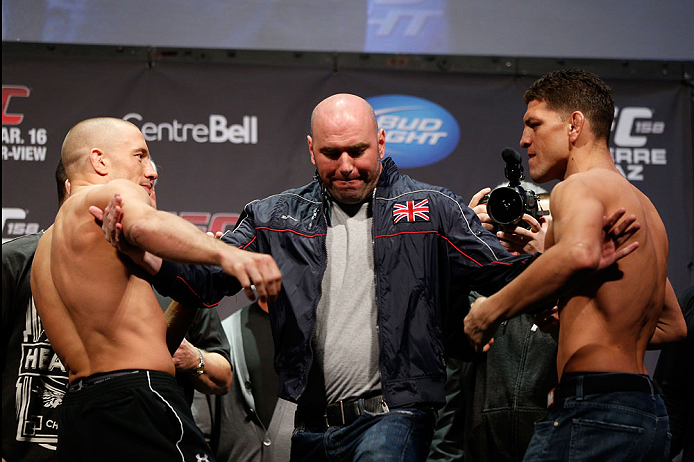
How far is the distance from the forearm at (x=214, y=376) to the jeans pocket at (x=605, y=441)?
1656mm

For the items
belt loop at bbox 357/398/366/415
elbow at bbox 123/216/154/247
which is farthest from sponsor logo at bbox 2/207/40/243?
belt loop at bbox 357/398/366/415

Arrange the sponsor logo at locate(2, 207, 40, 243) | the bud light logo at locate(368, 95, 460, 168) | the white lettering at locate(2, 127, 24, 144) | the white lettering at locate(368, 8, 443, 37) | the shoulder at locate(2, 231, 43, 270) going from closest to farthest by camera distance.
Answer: the shoulder at locate(2, 231, 43, 270), the sponsor logo at locate(2, 207, 40, 243), the white lettering at locate(2, 127, 24, 144), the bud light logo at locate(368, 95, 460, 168), the white lettering at locate(368, 8, 443, 37)

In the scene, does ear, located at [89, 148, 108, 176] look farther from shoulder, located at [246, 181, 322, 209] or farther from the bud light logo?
the bud light logo

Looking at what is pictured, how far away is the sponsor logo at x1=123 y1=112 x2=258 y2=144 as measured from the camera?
447cm

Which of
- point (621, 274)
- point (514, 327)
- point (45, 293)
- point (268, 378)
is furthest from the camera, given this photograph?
point (268, 378)

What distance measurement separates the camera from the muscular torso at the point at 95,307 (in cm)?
255

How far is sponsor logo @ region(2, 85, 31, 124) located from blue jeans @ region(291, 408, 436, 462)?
2.66 meters

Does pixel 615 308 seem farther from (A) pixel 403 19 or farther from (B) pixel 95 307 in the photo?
(A) pixel 403 19

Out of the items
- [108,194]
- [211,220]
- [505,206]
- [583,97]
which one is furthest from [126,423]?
[211,220]

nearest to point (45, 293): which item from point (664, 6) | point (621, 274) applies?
point (621, 274)

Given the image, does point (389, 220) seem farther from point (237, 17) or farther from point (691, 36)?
point (691, 36)

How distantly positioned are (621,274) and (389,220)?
2.74 ft

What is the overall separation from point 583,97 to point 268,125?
2.13m

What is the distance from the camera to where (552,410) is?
2.54 m
